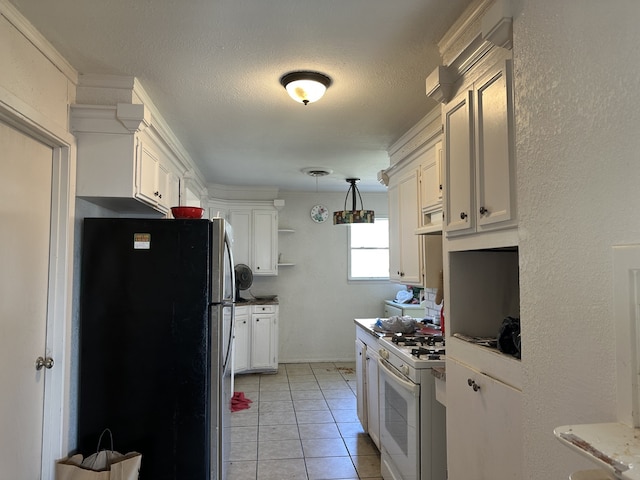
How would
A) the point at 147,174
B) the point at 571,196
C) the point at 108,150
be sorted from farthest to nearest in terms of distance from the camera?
1. the point at 147,174
2. the point at 108,150
3. the point at 571,196

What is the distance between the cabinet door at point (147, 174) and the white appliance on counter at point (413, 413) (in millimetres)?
1753

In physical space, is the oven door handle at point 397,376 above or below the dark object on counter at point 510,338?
below

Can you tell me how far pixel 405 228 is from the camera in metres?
3.23

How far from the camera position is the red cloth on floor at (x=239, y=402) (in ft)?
13.5

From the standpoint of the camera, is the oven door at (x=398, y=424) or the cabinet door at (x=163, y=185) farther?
the cabinet door at (x=163, y=185)

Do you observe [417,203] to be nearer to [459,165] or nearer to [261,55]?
[459,165]

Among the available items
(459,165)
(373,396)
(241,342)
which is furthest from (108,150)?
(241,342)

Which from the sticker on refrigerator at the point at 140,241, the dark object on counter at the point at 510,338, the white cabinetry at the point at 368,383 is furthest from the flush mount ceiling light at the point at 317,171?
the dark object on counter at the point at 510,338

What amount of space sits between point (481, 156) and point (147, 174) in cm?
195

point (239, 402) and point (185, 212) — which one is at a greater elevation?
point (185, 212)

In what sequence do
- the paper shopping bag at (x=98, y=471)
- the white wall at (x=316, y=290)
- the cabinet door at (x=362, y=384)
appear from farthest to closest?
1. the white wall at (x=316, y=290)
2. the cabinet door at (x=362, y=384)
3. the paper shopping bag at (x=98, y=471)

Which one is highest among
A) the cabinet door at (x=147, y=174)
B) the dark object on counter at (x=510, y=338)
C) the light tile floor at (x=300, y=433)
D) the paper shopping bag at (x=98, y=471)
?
the cabinet door at (x=147, y=174)

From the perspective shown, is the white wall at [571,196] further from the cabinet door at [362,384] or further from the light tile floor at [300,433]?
the cabinet door at [362,384]

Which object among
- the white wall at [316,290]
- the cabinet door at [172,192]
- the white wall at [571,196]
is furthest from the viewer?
the white wall at [316,290]
